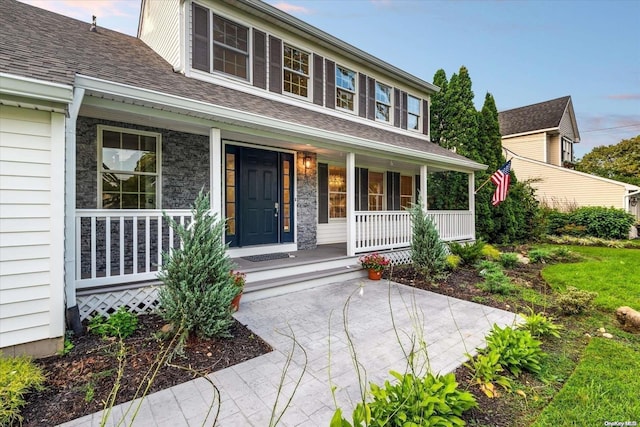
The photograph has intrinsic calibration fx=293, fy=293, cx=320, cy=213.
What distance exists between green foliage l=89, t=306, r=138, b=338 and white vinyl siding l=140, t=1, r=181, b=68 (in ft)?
15.2

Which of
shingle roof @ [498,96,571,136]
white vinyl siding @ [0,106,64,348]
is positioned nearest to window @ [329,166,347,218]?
white vinyl siding @ [0,106,64,348]

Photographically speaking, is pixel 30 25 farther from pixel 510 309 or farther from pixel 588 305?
pixel 588 305

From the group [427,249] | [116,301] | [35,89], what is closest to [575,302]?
[427,249]

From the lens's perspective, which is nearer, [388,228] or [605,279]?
[605,279]

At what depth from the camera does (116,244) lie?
4781 mm

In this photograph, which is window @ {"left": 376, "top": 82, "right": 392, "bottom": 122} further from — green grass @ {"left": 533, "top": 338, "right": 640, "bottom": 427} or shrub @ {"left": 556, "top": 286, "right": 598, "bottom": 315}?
green grass @ {"left": 533, "top": 338, "right": 640, "bottom": 427}

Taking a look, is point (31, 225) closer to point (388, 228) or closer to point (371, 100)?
point (388, 228)

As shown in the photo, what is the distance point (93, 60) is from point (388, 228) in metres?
6.32

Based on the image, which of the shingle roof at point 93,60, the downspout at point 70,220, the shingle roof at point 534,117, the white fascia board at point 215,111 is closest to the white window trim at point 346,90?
the shingle roof at point 93,60

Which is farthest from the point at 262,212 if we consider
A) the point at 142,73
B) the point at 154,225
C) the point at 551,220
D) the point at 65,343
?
the point at 551,220

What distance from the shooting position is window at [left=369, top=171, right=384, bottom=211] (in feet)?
30.4

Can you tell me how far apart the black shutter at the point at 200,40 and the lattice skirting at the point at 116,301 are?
168 inches

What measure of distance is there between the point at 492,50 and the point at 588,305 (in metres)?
14.0

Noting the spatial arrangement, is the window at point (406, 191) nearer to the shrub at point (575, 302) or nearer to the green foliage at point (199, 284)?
the shrub at point (575, 302)
